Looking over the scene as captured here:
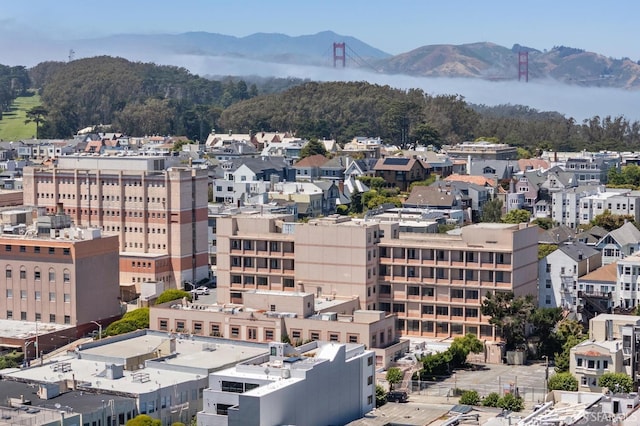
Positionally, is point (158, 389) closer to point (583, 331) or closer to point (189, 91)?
point (583, 331)

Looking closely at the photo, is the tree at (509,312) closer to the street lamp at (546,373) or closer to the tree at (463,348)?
the tree at (463,348)

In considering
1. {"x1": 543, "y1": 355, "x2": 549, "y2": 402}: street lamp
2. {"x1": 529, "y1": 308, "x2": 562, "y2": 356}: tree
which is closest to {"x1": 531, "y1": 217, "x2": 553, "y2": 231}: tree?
{"x1": 529, "y1": 308, "x2": 562, "y2": 356}: tree

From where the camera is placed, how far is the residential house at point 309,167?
71.5 metres

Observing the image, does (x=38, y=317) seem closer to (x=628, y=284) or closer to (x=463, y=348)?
(x=463, y=348)

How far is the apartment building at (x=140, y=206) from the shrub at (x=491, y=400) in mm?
18768

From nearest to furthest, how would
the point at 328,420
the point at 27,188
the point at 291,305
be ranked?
the point at 328,420 < the point at 291,305 < the point at 27,188

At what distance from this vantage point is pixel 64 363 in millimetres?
31688

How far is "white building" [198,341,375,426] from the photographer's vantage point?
25656 millimetres

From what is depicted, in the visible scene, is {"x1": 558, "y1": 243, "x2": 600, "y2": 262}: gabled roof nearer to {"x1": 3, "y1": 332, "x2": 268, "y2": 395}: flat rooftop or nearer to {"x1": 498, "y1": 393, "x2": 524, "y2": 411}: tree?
{"x1": 498, "y1": 393, "x2": 524, "y2": 411}: tree

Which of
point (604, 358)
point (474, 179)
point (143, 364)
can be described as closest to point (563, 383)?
point (604, 358)

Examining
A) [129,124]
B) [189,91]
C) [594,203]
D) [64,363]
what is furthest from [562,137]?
[64,363]

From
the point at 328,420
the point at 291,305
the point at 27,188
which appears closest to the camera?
the point at 328,420

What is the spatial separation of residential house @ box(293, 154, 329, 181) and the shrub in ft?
126

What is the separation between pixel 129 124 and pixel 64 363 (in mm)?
75747
